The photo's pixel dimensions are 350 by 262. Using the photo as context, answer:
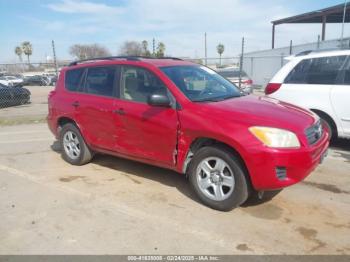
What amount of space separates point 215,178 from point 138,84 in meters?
1.74

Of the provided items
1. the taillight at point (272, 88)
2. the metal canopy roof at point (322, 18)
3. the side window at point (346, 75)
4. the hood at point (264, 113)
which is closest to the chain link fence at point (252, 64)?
the taillight at point (272, 88)

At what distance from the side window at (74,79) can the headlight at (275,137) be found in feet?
10.6

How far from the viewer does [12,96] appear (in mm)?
16438

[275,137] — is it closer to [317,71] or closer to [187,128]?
[187,128]

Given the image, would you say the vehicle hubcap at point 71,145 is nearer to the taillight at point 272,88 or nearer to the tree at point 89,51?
the taillight at point 272,88

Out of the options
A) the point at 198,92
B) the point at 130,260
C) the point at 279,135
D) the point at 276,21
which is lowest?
the point at 130,260

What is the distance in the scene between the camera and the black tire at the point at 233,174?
3.97 meters

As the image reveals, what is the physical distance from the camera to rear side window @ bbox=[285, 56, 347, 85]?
21.0 ft

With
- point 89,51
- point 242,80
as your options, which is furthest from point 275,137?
point 89,51

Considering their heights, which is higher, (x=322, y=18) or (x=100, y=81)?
(x=322, y=18)

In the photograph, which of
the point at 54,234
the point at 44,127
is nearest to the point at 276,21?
the point at 44,127

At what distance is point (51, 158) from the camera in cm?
666

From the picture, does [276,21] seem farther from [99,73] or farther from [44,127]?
[99,73]

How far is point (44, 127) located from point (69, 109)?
4.66m
